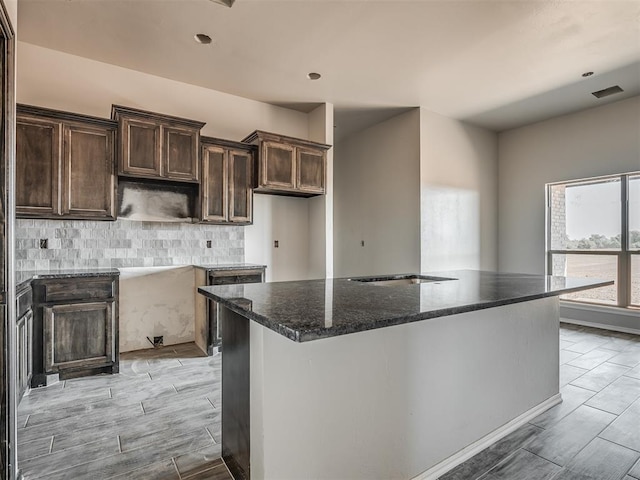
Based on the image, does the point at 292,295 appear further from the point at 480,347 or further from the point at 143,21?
the point at 143,21

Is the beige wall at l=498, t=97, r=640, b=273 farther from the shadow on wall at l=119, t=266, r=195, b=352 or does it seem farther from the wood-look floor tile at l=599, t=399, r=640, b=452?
the shadow on wall at l=119, t=266, r=195, b=352

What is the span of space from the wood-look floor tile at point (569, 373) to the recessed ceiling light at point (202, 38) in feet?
13.9

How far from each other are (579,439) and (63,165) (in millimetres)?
4334

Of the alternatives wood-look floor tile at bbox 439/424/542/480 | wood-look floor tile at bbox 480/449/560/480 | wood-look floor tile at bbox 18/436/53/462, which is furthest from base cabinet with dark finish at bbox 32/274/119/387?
wood-look floor tile at bbox 480/449/560/480

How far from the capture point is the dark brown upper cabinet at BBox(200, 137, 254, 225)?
3912mm

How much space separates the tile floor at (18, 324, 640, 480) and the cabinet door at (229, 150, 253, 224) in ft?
5.54

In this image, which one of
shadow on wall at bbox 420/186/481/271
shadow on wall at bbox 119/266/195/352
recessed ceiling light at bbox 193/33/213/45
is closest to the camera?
recessed ceiling light at bbox 193/33/213/45

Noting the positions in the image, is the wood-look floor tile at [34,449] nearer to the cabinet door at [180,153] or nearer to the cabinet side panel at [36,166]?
the cabinet side panel at [36,166]

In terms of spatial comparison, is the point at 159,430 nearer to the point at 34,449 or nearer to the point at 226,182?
the point at 34,449

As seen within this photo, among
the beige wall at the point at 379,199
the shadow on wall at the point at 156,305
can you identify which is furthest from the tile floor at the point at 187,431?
the beige wall at the point at 379,199

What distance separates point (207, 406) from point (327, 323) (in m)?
1.83

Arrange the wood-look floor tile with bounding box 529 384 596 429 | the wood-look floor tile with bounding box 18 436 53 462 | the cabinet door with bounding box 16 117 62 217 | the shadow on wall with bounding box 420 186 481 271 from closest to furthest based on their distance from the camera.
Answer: the wood-look floor tile with bounding box 18 436 53 462
the wood-look floor tile with bounding box 529 384 596 429
the cabinet door with bounding box 16 117 62 217
the shadow on wall with bounding box 420 186 481 271

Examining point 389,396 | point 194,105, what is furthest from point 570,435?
point 194,105

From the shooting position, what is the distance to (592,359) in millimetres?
3592
